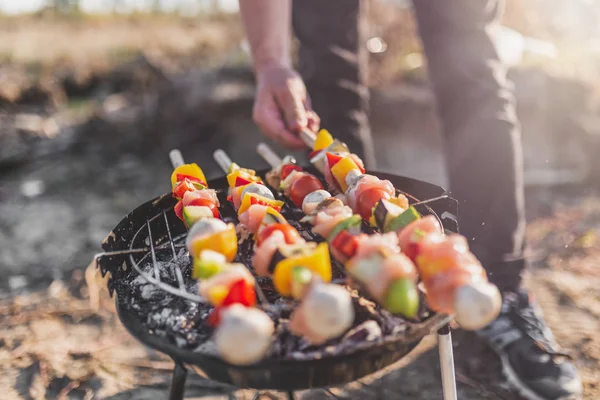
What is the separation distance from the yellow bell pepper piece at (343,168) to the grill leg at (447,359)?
1.97 feet

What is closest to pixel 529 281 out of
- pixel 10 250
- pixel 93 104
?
pixel 10 250

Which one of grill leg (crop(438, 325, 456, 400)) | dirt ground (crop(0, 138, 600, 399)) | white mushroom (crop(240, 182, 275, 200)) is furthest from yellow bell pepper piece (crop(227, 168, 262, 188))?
dirt ground (crop(0, 138, 600, 399))

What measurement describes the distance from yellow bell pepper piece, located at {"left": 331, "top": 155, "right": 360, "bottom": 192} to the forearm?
0.66m

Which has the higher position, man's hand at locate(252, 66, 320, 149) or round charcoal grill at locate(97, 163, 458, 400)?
man's hand at locate(252, 66, 320, 149)

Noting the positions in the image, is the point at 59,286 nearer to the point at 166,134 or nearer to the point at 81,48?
the point at 166,134

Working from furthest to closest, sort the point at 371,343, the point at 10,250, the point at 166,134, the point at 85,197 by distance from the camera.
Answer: the point at 166,134, the point at 85,197, the point at 10,250, the point at 371,343

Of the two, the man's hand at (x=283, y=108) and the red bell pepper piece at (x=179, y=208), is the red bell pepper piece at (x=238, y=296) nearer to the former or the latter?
the red bell pepper piece at (x=179, y=208)

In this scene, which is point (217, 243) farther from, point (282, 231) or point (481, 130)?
point (481, 130)

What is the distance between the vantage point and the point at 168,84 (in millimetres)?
5148

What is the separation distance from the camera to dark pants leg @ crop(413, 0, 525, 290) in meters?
2.34

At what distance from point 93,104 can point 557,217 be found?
199 inches

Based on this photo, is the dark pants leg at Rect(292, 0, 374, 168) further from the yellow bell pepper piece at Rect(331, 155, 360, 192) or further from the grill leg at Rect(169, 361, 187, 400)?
the grill leg at Rect(169, 361, 187, 400)

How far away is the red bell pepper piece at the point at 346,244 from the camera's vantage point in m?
1.29

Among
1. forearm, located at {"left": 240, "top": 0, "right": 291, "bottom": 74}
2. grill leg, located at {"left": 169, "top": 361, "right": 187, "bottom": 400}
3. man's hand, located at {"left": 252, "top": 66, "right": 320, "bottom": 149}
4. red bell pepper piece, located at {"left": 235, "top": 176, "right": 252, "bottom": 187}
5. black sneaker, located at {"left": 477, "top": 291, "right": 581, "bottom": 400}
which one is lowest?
black sneaker, located at {"left": 477, "top": 291, "right": 581, "bottom": 400}
